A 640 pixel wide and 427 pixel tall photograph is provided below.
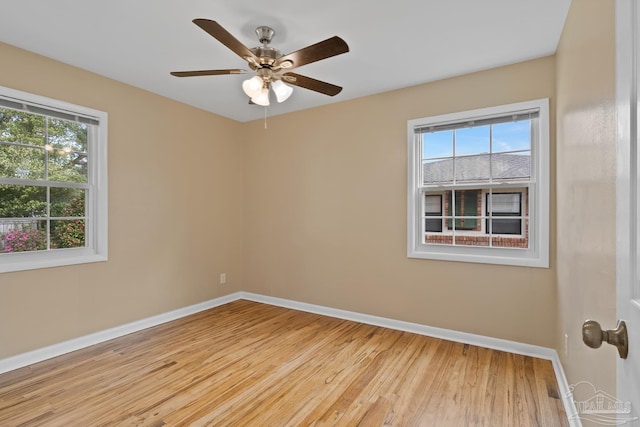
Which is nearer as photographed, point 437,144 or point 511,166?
point 511,166

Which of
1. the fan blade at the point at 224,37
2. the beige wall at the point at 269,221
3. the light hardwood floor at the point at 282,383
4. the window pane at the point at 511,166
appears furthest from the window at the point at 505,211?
the fan blade at the point at 224,37

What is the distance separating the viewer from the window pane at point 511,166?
279 centimetres

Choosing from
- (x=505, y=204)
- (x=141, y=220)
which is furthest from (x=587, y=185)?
(x=141, y=220)

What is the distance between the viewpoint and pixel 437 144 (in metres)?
3.23

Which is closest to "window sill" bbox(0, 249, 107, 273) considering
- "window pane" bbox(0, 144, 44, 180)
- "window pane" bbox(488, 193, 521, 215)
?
"window pane" bbox(0, 144, 44, 180)

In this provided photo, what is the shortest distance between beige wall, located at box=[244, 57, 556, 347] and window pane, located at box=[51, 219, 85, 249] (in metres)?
1.99

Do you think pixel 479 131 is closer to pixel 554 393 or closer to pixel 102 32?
pixel 554 393

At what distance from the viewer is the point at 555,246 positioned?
2.57 meters

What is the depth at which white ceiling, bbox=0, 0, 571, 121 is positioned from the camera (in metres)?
2.05

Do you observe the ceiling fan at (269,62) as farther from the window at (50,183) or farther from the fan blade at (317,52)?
the window at (50,183)

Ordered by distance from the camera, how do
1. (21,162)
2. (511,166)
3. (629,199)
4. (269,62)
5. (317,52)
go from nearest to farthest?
(629,199)
(317,52)
(269,62)
(21,162)
(511,166)

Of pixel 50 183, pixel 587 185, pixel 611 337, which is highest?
pixel 50 183

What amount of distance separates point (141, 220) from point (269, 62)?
7.53ft

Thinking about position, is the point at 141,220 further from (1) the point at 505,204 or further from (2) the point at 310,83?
(1) the point at 505,204
